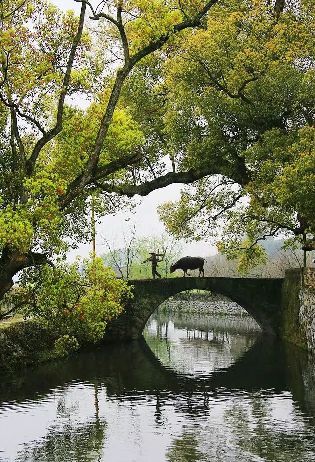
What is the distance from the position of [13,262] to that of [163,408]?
34.1 feet

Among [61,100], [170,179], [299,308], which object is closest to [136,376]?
[299,308]

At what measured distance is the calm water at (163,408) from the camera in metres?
18.3

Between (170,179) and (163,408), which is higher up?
(170,179)

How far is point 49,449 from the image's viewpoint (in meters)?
18.7

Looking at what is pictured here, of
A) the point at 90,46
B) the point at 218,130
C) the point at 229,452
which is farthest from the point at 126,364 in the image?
the point at 90,46

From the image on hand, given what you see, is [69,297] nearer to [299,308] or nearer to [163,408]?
[163,408]

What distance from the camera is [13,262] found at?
16484mm

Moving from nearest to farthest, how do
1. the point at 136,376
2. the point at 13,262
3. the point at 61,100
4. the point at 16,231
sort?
1. the point at 16,231
2. the point at 13,262
3. the point at 61,100
4. the point at 136,376

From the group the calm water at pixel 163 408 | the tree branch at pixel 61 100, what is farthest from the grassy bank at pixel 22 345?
the tree branch at pixel 61 100

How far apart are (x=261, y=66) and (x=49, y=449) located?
24418 mm

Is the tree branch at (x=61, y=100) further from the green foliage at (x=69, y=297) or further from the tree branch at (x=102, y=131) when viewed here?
the green foliage at (x=69, y=297)

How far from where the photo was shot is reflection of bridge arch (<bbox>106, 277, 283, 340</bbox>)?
142 ft

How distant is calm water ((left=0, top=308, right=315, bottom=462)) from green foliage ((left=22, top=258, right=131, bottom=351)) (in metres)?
3.56

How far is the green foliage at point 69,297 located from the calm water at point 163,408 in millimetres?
3561
